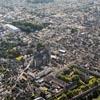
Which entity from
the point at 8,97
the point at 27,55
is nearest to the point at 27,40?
the point at 27,55

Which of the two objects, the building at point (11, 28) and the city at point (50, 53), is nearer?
the city at point (50, 53)

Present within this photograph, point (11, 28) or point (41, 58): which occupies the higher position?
point (11, 28)

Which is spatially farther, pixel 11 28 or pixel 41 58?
pixel 11 28

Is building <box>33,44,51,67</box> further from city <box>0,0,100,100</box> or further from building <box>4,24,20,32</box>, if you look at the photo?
building <box>4,24,20,32</box>

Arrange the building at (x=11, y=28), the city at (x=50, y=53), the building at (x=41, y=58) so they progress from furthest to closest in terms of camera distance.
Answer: the building at (x=11, y=28) → the building at (x=41, y=58) → the city at (x=50, y=53)

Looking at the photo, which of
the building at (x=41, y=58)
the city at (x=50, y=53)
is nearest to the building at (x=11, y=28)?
the city at (x=50, y=53)

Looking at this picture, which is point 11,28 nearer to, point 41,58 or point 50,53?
point 50,53

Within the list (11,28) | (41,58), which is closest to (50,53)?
(41,58)

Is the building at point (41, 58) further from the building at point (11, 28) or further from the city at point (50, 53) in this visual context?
the building at point (11, 28)

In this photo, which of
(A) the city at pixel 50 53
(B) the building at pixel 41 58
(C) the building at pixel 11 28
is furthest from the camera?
(C) the building at pixel 11 28

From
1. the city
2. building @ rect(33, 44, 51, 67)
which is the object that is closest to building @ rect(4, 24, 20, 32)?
the city

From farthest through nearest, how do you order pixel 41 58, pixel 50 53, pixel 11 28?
pixel 11 28 < pixel 50 53 < pixel 41 58

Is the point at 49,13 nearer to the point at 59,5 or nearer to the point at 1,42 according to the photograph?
the point at 59,5

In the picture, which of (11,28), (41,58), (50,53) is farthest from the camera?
(11,28)
